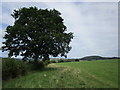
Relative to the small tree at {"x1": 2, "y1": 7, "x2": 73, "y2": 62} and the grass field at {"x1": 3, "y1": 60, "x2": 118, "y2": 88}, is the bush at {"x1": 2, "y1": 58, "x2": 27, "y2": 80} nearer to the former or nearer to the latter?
the grass field at {"x1": 3, "y1": 60, "x2": 118, "y2": 88}

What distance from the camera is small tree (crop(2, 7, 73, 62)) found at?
11891 mm

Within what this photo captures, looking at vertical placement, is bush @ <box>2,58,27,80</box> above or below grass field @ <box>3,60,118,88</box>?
above

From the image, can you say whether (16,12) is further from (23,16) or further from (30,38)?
(30,38)

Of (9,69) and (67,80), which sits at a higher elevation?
(9,69)

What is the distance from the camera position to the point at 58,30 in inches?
522

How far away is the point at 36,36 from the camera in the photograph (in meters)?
11.8

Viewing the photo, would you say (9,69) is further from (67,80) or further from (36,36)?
(36,36)

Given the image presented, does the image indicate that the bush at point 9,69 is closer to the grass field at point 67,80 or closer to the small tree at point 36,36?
the grass field at point 67,80

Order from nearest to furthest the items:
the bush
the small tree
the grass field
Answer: the grass field, the bush, the small tree

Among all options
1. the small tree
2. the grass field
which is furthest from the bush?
the small tree

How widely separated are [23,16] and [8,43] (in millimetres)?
3236

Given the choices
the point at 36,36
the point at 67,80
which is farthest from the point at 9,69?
the point at 36,36

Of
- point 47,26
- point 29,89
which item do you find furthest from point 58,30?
point 29,89

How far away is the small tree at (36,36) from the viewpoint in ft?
39.0
